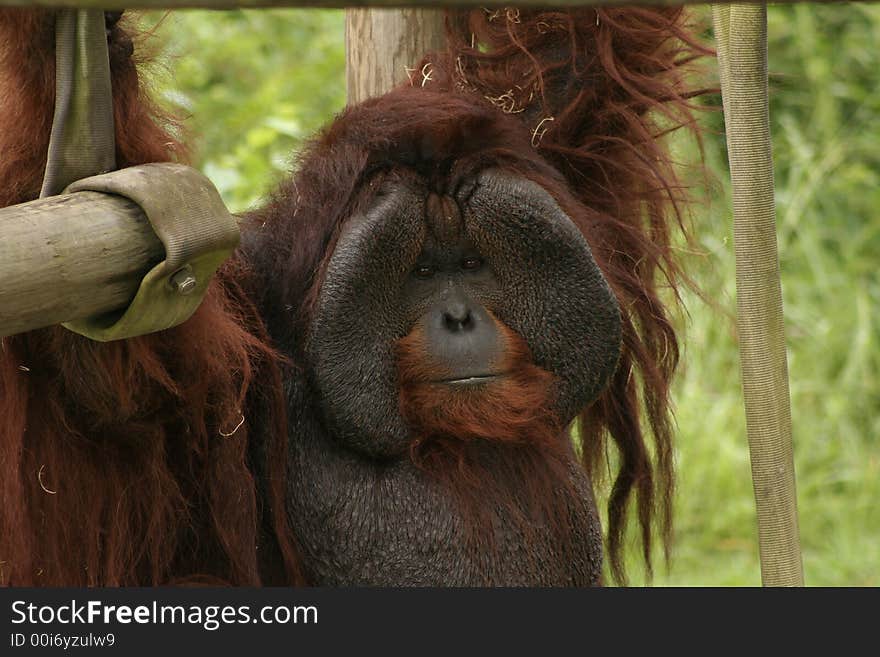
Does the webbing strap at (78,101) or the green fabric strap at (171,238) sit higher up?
the webbing strap at (78,101)

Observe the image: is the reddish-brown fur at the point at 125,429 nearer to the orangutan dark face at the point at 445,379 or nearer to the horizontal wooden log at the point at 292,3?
the orangutan dark face at the point at 445,379

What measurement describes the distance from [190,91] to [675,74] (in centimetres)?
407

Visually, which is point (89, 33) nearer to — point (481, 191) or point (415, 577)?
point (481, 191)

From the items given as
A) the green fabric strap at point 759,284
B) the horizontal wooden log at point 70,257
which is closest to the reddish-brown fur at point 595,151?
the green fabric strap at point 759,284

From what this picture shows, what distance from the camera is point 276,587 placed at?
2.71 m

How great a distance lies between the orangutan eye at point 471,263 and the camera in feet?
9.09

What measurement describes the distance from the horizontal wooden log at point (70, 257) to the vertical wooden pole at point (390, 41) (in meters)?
1.46

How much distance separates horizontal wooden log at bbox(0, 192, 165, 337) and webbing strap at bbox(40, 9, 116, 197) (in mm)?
124

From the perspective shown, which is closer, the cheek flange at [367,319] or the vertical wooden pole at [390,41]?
the cheek flange at [367,319]

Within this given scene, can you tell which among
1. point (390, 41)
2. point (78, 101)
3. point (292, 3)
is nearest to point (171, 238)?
point (78, 101)

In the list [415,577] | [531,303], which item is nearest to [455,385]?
[531,303]

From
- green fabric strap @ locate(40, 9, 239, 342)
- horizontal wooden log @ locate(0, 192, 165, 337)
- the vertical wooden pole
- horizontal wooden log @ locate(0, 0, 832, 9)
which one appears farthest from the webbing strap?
the vertical wooden pole

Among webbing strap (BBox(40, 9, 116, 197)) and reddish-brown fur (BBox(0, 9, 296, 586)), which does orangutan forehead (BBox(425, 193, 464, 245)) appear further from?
webbing strap (BBox(40, 9, 116, 197))

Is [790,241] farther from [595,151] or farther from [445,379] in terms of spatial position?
[445,379]
